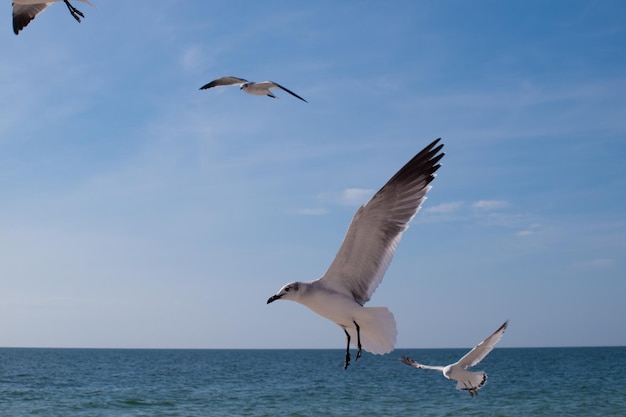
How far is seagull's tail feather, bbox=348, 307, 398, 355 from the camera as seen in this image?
5.25 meters

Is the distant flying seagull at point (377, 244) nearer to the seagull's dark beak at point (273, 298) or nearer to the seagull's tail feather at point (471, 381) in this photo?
the seagull's dark beak at point (273, 298)

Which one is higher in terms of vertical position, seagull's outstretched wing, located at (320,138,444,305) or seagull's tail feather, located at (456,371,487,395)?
seagull's outstretched wing, located at (320,138,444,305)

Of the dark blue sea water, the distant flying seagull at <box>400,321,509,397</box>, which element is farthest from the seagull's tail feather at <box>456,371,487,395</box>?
the dark blue sea water

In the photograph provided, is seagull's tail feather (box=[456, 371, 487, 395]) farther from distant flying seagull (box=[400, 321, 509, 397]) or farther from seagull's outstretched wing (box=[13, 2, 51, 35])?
seagull's outstretched wing (box=[13, 2, 51, 35])

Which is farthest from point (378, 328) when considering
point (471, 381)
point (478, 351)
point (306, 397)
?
point (306, 397)

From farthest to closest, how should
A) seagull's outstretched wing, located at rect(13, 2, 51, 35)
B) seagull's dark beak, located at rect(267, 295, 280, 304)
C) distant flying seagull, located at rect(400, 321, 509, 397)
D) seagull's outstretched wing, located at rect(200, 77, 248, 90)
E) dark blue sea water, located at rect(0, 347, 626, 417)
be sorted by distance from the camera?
dark blue sea water, located at rect(0, 347, 626, 417) < distant flying seagull, located at rect(400, 321, 509, 397) < seagull's outstretched wing, located at rect(200, 77, 248, 90) < seagull's outstretched wing, located at rect(13, 2, 51, 35) < seagull's dark beak, located at rect(267, 295, 280, 304)

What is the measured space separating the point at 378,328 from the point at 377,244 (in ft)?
1.81

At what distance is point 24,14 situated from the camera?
30.7ft

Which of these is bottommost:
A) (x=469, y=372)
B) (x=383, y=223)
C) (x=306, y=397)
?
(x=306, y=397)

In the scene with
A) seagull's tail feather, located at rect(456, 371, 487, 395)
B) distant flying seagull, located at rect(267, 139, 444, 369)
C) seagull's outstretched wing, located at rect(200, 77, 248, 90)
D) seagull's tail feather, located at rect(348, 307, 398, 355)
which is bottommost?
seagull's tail feather, located at rect(456, 371, 487, 395)

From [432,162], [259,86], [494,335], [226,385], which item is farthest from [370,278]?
[226,385]

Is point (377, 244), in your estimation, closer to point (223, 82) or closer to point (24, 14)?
point (24, 14)

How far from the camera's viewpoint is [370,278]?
5.41 metres

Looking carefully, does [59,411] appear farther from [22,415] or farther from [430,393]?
[430,393]
